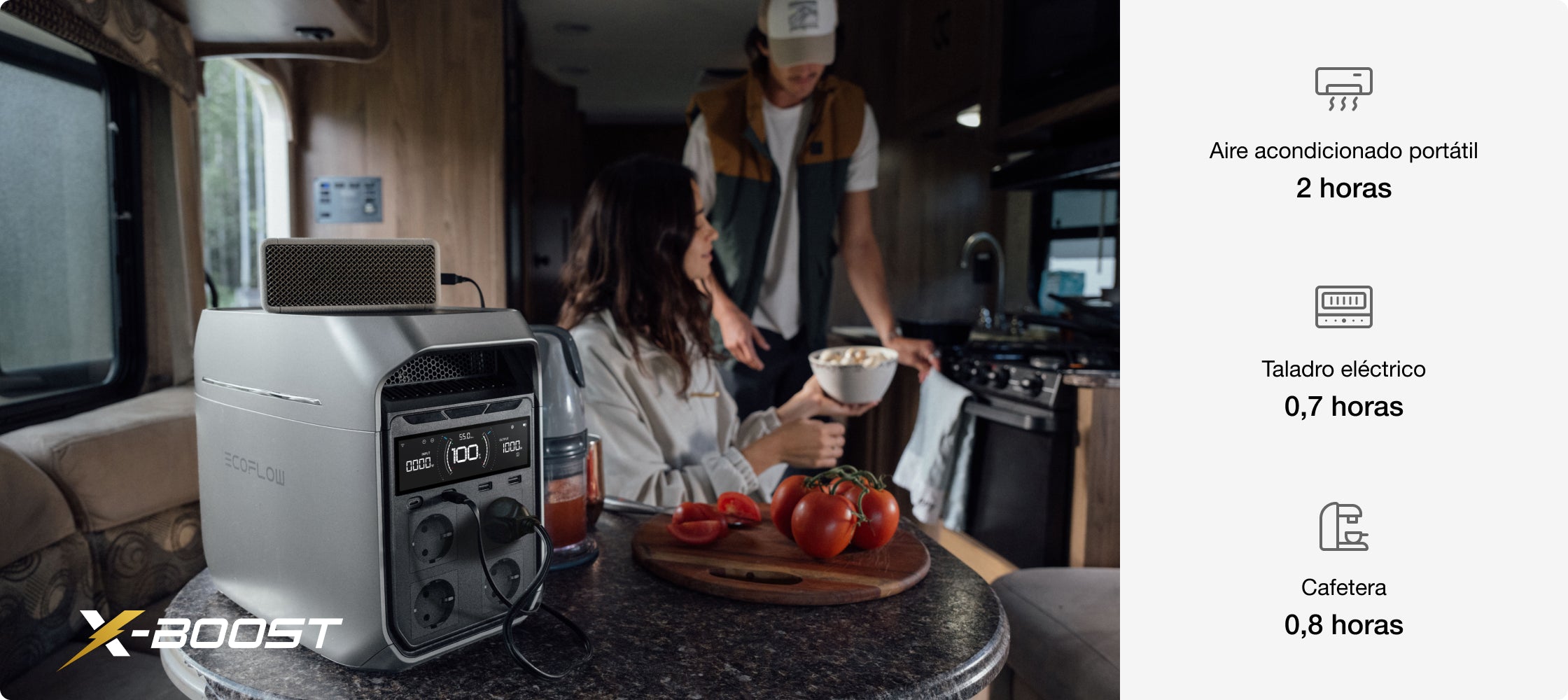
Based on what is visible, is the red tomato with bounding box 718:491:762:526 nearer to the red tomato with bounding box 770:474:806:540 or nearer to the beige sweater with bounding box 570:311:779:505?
the red tomato with bounding box 770:474:806:540

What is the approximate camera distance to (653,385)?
1.50 m

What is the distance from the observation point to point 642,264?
1.52m

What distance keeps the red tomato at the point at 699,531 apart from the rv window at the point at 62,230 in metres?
1.22

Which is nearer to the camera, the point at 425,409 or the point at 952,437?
the point at 425,409

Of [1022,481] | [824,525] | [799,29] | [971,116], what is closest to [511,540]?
[824,525]

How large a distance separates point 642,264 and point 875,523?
0.84m

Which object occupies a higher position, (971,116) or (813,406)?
(971,116)

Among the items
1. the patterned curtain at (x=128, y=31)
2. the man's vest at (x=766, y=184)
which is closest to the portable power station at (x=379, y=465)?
the patterned curtain at (x=128, y=31)

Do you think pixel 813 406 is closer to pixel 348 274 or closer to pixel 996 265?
pixel 996 265

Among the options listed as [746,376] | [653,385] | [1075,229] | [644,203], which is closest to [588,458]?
[653,385]

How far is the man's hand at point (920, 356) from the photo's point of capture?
228cm
